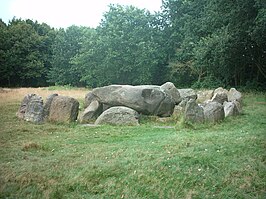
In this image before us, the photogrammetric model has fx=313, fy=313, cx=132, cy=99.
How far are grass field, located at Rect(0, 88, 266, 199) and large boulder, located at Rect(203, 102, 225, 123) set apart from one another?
9.91 ft

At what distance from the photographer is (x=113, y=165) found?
268 inches

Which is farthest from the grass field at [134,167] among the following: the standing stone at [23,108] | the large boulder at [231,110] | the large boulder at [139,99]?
the large boulder at [139,99]

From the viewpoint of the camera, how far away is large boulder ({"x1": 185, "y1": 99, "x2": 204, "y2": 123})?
42.1ft

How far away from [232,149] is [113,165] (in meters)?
3.04

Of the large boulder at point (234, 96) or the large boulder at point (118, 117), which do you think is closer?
the large boulder at point (118, 117)

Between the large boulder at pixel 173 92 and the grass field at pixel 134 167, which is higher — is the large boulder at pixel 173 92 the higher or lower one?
the higher one

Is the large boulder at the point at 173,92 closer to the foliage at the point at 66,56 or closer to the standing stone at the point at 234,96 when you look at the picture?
the standing stone at the point at 234,96

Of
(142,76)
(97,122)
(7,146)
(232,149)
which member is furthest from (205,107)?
(142,76)

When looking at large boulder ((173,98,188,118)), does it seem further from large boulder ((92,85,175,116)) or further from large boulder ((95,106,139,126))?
large boulder ((95,106,139,126))

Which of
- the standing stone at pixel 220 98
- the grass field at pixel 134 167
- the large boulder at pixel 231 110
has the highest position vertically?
the standing stone at pixel 220 98

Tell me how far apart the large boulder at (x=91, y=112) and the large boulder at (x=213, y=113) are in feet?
16.8

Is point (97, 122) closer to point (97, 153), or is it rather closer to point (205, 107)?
point (205, 107)

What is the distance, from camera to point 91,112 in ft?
47.9

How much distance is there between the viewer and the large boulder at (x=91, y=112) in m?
14.3
